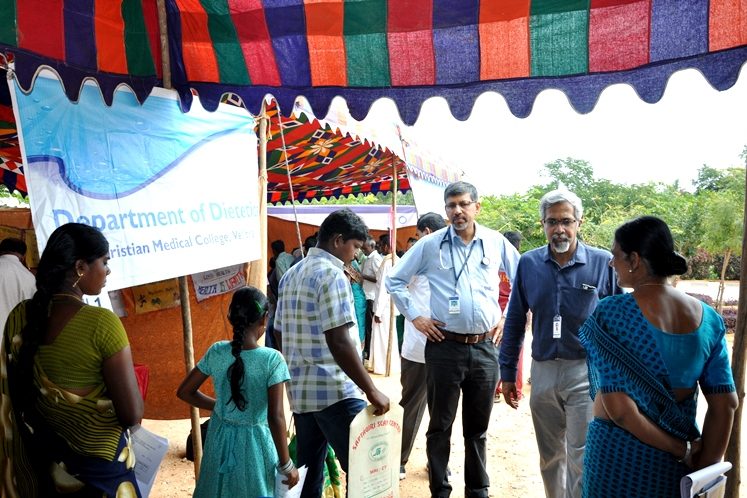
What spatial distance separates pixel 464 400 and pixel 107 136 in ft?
8.31

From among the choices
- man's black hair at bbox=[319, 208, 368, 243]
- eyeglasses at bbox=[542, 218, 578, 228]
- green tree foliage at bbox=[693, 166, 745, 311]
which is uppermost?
man's black hair at bbox=[319, 208, 368, 243]

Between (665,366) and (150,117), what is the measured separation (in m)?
2.67

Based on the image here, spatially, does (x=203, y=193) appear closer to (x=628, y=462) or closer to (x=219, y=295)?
(x=219, y=295)

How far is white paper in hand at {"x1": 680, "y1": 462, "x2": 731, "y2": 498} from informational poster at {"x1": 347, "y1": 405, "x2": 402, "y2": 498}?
1.24m

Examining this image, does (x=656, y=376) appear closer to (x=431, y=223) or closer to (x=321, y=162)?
(x=431, y=223)

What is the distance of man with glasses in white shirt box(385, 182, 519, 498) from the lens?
375cm

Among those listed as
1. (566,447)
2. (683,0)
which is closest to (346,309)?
(566,447)

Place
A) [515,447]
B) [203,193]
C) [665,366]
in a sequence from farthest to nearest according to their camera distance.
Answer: [515,447]
[203,193]
[665,366]

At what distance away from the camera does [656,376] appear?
83.7 inches

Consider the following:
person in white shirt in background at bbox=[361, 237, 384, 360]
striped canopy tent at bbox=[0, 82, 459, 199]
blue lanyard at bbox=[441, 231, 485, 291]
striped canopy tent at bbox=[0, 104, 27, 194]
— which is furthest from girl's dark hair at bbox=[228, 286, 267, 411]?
person in white shirt in background at bbox=[361, 237, 384, 360]

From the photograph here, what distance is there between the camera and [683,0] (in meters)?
2.44

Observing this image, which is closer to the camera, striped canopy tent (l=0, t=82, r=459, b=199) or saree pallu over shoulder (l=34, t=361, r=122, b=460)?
saree pallu over shoulder (l=34, t=361, r=122, b=460)

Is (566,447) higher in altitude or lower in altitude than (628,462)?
lower

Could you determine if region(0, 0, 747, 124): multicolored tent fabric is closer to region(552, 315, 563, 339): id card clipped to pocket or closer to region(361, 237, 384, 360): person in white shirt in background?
region(552, 315, 563, 339): id card clipped to pocket
